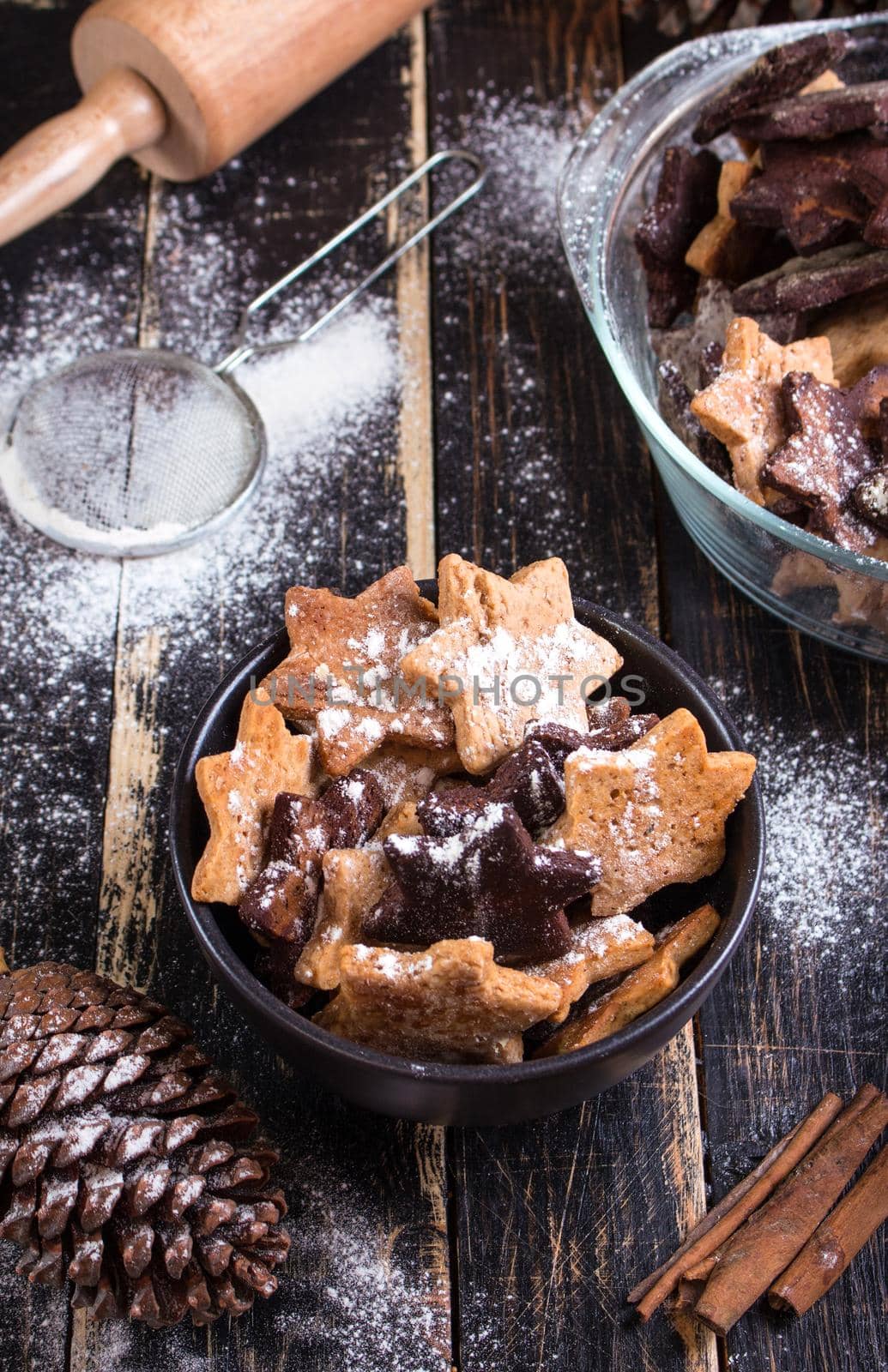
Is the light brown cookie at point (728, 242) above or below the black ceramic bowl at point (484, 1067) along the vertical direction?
above

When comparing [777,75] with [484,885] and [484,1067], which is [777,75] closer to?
[484,885]

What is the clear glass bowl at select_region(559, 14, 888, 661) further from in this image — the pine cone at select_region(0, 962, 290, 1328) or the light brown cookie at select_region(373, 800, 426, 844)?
the pine cone at select_region(0, 962, 290, 1328)

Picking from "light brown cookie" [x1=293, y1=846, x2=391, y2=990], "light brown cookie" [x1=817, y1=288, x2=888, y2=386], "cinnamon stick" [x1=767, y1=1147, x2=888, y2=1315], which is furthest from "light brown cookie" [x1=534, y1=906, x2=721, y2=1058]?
"light brown cookie" [x1=817, y1=288, x2=888, y2=386]

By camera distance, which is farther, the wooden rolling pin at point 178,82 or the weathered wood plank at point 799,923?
the wooden rolling pin at point 178,82

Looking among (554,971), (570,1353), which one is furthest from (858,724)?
(570,1353)

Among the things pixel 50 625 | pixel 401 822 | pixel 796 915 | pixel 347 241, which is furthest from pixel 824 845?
pixel 347 241

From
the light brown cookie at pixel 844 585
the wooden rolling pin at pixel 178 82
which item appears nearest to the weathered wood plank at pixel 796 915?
the light brown cookie at pixel 844 585

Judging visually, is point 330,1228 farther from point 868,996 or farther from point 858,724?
point 858,724

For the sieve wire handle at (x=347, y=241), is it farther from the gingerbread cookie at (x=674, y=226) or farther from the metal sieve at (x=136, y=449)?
the gingerbread cookie at (x=674, y=226)

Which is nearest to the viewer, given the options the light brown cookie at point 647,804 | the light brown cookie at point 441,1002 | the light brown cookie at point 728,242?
the light brown cookie at point 441,1002
